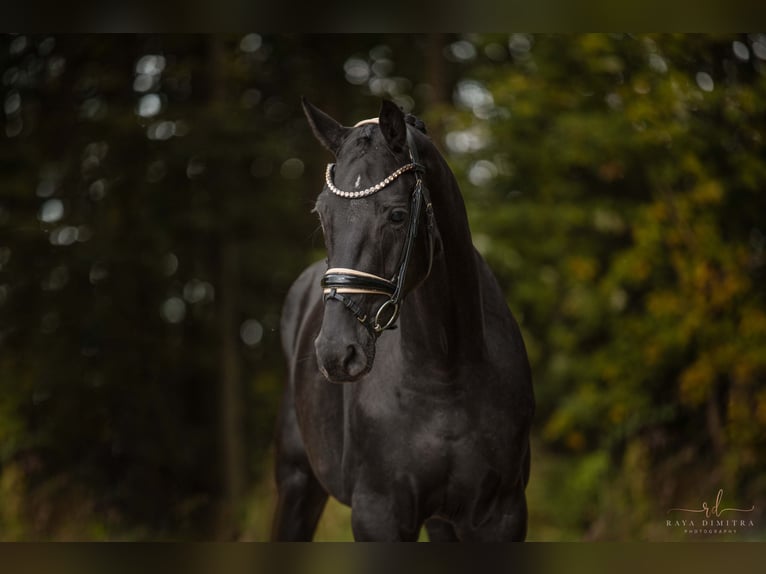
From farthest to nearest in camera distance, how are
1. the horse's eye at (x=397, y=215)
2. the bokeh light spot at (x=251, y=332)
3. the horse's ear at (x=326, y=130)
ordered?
the bokeh light spot at (x=251, y=332) → the horse's ear at (x=326, y=130) → the horse's eye at (x=397, y=215)

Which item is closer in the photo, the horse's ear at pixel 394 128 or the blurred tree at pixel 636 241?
the horse's ear at pixel 394 128

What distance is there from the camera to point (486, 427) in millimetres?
3057

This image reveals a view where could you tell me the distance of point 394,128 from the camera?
2.75 m

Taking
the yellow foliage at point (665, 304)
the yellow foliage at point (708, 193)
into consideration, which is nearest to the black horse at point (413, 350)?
the yellow foliage at point (665, 304)

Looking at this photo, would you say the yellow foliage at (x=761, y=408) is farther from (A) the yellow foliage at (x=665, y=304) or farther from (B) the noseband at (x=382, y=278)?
(B) the noseband at (x=382, y=278)

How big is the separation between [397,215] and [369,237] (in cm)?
12

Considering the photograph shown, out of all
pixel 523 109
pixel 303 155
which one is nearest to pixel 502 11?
pixel 523 109

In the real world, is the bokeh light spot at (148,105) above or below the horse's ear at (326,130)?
below

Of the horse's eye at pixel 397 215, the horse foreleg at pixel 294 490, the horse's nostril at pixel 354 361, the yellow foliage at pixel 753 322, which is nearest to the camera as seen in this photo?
the horse's nostril at pixel 354 361

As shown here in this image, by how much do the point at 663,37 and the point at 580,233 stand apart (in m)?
1.94

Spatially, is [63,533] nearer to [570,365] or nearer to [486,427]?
[570,365]

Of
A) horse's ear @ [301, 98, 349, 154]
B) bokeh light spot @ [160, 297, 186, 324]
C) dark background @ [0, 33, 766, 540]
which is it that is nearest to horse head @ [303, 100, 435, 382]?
horse's ear @ [301, 98, 349, 154]

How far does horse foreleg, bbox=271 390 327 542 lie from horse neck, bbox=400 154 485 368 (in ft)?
4.23

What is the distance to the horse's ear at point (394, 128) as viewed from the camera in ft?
8.86
